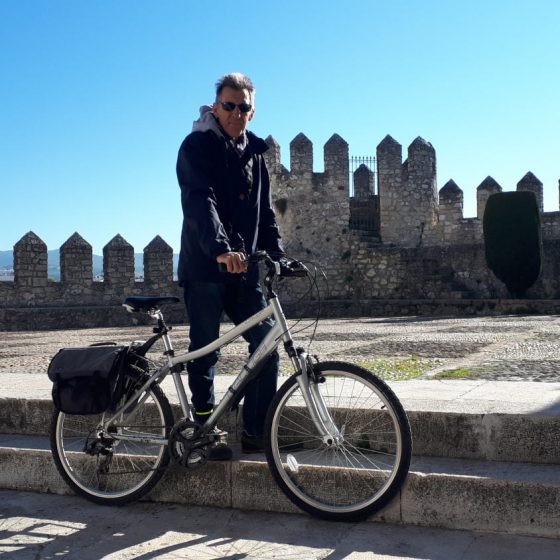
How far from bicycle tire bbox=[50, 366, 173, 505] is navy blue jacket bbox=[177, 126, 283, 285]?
0.63m

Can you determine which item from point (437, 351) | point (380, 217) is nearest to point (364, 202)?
point (380, 217)

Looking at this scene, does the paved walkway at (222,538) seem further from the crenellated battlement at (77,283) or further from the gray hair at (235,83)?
the crenellated battlement at (77,283)

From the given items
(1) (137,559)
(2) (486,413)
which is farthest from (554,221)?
(1) (137,559)

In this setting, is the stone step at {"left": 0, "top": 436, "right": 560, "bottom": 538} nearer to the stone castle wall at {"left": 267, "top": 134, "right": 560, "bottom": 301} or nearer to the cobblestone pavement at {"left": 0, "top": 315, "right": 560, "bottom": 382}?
the cobblestone pavement at {"left": 0, "top": 315, "right": 560, "bottom": 382}

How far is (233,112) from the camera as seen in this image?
145 inches

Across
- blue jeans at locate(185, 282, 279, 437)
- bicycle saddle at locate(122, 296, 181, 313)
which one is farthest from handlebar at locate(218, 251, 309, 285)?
bicycle saddle at locate(122, 296, 181, 313)

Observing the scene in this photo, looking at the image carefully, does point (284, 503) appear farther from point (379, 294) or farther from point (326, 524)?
point (379, 294)

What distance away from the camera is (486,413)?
3557 mm

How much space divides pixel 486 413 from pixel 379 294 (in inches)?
639

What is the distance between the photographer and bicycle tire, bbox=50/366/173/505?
3590 millimetres

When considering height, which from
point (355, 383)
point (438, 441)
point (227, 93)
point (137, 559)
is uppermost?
point (227, 93)

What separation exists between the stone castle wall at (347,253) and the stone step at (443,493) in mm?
13782

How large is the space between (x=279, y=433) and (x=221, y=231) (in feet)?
3.39

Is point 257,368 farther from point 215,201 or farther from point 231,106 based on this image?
point 231,106
